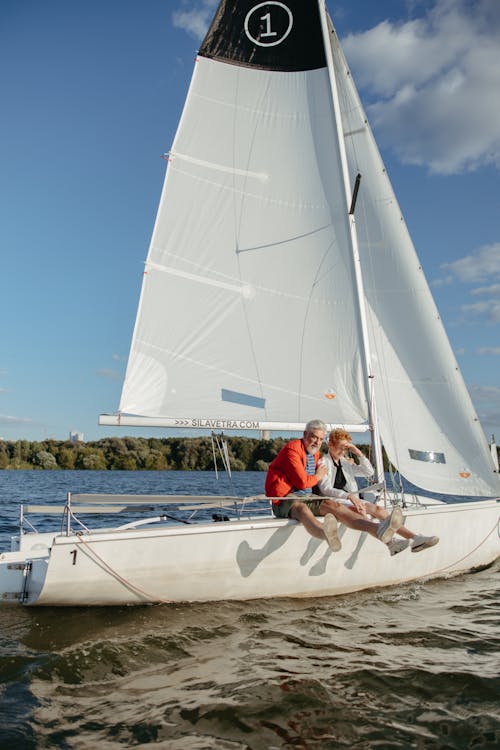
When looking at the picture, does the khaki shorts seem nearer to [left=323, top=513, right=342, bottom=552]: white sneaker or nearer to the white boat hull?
the white boat hull

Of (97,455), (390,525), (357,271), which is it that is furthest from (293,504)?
(97,455)

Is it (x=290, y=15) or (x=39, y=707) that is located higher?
(x=290, y=15)

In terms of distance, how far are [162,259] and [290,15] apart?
14.7 feet

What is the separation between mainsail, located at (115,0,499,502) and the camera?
26.9 feet

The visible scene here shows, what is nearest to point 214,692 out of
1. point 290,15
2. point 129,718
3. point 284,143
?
point 129,718

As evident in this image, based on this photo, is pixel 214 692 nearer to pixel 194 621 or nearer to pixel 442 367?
pixel 194 621

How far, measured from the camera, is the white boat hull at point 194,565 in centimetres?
551

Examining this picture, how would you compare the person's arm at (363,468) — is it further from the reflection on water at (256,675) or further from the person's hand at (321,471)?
the reflection on water at (256,675)

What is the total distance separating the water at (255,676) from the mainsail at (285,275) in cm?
277

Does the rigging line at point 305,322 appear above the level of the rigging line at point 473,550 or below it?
above

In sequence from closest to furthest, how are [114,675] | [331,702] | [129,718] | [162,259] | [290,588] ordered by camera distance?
[129,718], [331,702], [114,675], [290,588], [162,259]

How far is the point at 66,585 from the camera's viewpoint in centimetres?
548

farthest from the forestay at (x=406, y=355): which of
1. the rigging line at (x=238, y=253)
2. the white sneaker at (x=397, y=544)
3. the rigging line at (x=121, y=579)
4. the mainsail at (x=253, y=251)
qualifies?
the rigging line at (x=121, y=579)

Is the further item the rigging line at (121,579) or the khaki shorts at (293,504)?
the khaki shorts at (293,504)
